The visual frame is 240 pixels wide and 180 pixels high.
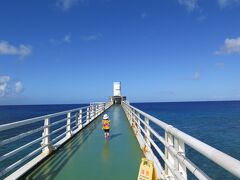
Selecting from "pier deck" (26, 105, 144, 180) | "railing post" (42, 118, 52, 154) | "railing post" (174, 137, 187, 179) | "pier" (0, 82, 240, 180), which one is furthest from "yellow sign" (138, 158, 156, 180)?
"railing post" (42, 118, 52, 154)

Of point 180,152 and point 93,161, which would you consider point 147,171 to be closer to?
point 180,152

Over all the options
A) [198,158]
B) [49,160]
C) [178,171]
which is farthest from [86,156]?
[198,158]

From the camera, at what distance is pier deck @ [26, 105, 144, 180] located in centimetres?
527

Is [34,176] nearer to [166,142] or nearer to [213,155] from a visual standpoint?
[166,142]

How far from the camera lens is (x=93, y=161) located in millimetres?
6391

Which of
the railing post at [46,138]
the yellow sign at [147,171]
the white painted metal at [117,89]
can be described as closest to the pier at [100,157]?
the railing post at [46,138]

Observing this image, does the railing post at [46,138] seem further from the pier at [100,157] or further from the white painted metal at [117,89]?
the white painted metal at [117,89]

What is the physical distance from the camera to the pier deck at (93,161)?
5.27 m

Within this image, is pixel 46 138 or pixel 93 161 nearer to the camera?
pixel 93 161

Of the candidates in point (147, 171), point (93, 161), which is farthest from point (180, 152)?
point (93, 161)

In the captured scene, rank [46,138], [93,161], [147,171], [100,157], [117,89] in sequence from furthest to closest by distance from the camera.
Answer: [117,89] < [46,138] < [100,157] < [93,161] < [147,171]

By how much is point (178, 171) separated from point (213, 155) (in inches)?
56.4

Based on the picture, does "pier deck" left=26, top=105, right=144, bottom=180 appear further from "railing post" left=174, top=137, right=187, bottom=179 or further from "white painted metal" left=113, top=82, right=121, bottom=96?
"white painted metal" left=113, top=82, right=121, bottom=96

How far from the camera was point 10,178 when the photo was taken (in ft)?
15.7
